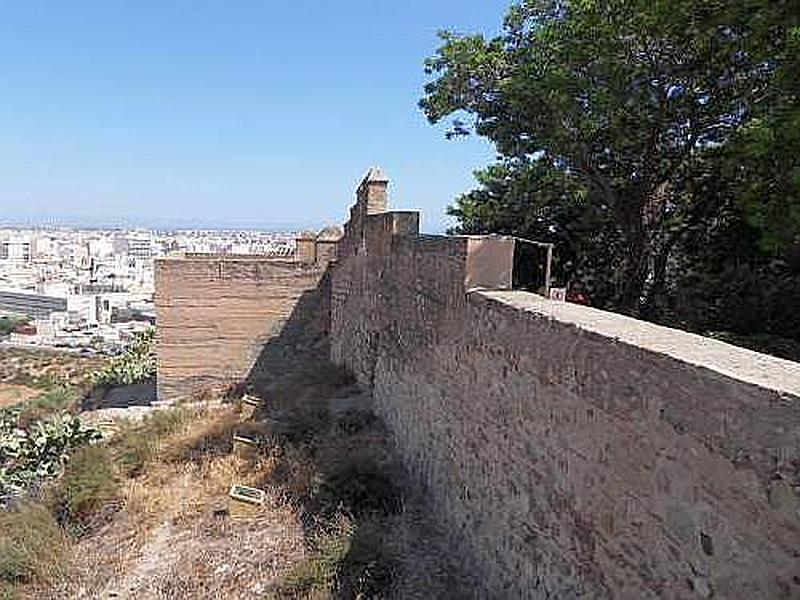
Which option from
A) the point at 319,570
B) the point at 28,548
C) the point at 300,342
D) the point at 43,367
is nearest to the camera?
the point at 319,570

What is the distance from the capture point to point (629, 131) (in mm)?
9953

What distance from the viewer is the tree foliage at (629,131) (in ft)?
27.5

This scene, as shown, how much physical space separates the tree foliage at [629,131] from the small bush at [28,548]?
23.4 ft

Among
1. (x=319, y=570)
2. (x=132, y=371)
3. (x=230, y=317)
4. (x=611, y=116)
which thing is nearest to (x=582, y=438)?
(x=319, y=570)

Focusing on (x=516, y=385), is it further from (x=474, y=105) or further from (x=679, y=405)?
(x=474, y=105)

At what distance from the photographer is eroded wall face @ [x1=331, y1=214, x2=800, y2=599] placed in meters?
2.27

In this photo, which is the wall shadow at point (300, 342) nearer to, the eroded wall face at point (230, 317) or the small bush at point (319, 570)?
the eroded wall face at point (230, 317)

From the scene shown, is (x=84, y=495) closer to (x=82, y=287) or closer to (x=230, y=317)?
(x=230, y=317)

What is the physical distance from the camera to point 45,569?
19.1 feet

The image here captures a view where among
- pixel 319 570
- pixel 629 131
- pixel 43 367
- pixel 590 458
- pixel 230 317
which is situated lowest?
pixel 43 367

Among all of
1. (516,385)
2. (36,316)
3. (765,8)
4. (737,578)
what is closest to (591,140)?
(765,8)

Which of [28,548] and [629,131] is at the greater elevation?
[629,131]

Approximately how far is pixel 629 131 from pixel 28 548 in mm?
8940

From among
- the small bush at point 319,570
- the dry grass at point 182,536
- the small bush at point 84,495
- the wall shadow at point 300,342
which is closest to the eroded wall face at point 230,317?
the wall shadow at point 300,342
